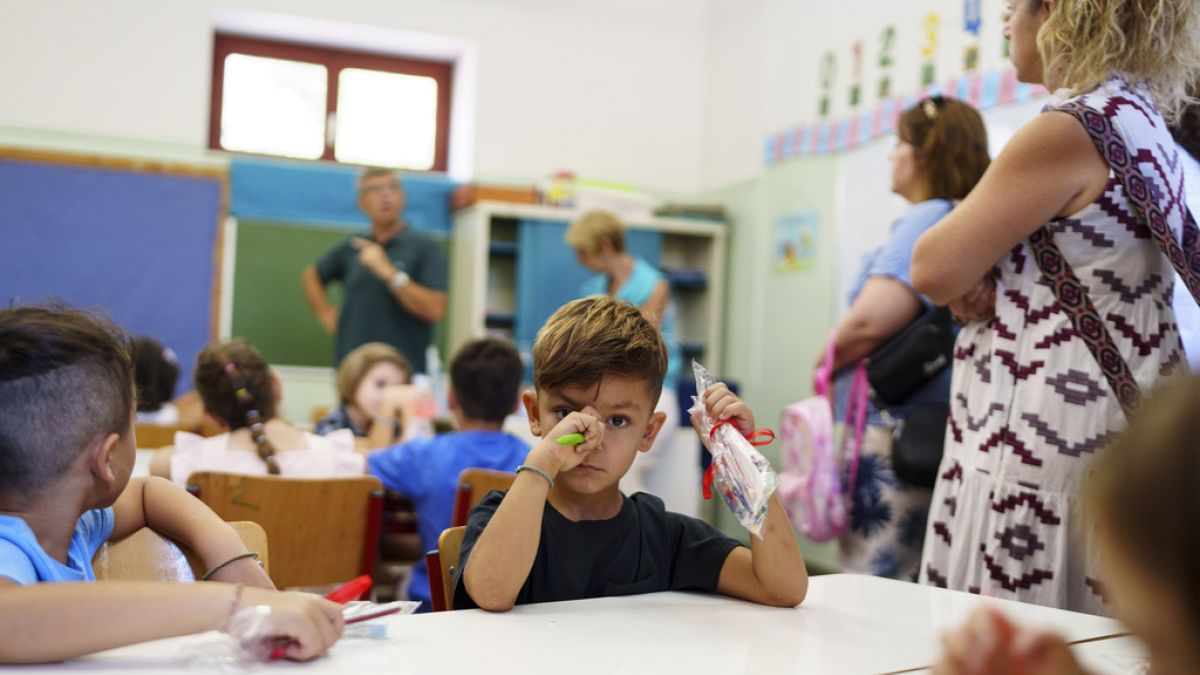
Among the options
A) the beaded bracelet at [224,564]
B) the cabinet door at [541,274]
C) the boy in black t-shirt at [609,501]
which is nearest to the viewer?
the beaded bracelet at [224,564]

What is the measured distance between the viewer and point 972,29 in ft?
15.6

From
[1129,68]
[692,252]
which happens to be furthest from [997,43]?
[1129,68]

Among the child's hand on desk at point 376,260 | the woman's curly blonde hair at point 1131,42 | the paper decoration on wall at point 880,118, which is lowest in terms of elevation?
the child's hand on desk at point 376,260

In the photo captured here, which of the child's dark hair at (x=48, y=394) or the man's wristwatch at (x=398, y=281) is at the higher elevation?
the man's wristwatch at (x=398, y=281)

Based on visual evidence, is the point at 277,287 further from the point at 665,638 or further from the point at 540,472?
the point at 665,638

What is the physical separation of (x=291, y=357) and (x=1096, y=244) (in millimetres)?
5001

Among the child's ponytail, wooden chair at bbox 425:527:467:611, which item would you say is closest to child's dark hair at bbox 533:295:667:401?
wooden chair at bbox 425:527:467:611

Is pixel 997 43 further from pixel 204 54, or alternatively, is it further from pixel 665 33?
pixel 204 54

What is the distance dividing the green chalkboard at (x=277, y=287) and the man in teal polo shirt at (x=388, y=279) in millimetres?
865

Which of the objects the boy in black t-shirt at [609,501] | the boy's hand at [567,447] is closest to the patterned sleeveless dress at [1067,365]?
the boy in black t-shirt at [609,501]

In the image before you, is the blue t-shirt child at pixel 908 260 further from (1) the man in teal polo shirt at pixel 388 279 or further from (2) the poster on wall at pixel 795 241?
(2) the poster on wall at pixel 795 241

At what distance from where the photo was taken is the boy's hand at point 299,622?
100 centimetres

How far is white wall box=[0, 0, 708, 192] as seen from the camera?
569 centimetres

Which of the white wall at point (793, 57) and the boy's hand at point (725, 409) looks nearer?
the boy's hand at point (725, 409)
